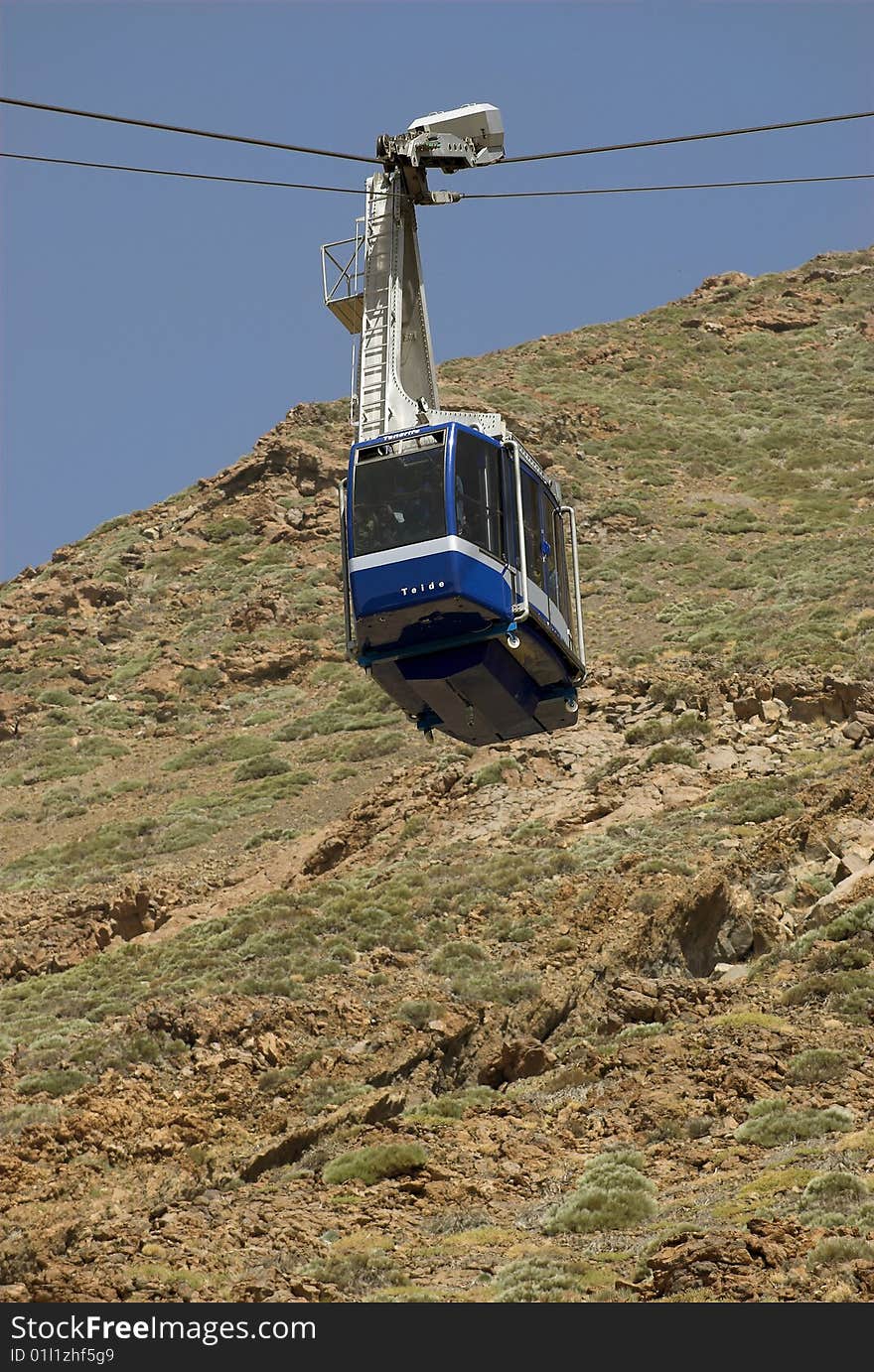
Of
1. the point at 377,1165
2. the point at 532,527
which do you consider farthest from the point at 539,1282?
the point at 532,527

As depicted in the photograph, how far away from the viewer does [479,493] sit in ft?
61.4

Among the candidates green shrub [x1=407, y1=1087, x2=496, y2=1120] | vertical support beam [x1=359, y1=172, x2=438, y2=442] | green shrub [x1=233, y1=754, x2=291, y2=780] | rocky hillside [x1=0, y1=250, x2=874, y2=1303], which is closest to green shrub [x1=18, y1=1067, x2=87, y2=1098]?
rocky hillside [x1=0, y1=250, x2=874, y2=1303]

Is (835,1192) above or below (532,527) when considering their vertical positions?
below

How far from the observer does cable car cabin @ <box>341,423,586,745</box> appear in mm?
18297

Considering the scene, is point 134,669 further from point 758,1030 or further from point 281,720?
point 758,1030

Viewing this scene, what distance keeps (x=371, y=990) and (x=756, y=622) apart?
22182 mm

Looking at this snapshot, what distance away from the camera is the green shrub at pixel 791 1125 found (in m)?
19.8

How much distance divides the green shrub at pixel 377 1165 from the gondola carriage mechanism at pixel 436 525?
187 inches

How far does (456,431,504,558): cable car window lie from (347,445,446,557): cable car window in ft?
0.68

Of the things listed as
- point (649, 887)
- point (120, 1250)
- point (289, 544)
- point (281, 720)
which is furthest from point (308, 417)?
point (120, 1250)

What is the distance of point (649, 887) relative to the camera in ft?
94.9

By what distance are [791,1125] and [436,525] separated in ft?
24.6

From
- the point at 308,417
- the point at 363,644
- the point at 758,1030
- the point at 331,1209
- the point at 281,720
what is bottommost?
the point at 331,1209

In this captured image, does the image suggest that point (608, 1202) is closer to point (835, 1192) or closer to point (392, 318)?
point (835, 1192)
